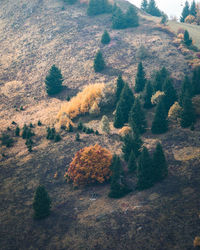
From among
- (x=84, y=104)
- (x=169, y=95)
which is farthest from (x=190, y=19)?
(x=84, y=104)

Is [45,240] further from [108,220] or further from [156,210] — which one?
[156,210]

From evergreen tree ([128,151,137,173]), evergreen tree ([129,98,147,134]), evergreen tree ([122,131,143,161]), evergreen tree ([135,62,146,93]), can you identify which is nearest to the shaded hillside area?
evergreen tree ([135,62,146,93])

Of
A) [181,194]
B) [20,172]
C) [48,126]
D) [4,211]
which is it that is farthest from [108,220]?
[48,126]

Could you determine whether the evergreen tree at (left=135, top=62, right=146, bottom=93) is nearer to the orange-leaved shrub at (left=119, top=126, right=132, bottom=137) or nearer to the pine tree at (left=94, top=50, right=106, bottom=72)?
the pine tree at (left=94, top=50, right=106, bottom=72)

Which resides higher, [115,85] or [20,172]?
[115,85]

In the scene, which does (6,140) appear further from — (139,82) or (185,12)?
(185,12)

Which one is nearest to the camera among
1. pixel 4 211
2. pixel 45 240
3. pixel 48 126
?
pixel 45 240

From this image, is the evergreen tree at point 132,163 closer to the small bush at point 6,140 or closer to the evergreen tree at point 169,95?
the evergreen tree at point 169,95
